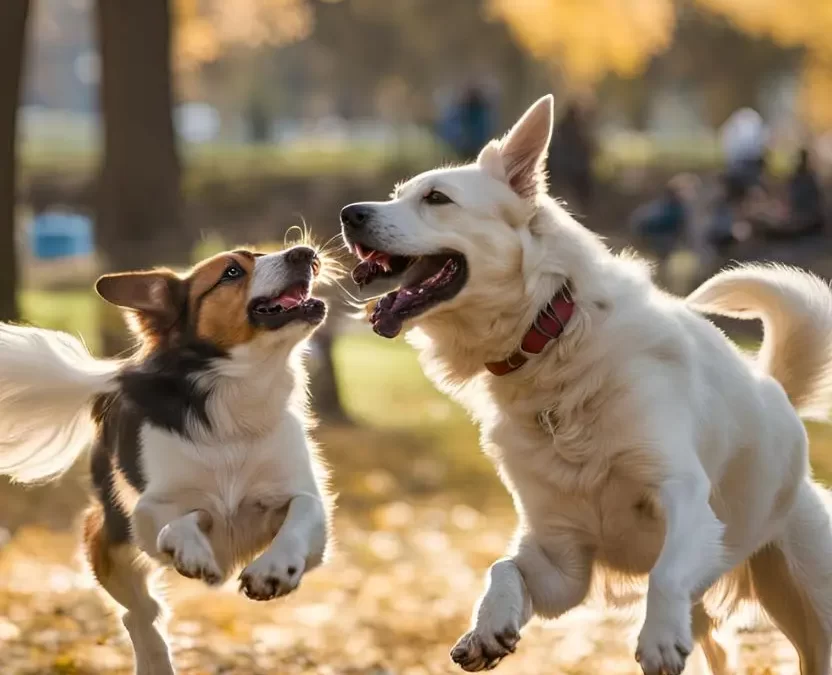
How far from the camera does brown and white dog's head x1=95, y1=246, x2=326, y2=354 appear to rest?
6074 mm

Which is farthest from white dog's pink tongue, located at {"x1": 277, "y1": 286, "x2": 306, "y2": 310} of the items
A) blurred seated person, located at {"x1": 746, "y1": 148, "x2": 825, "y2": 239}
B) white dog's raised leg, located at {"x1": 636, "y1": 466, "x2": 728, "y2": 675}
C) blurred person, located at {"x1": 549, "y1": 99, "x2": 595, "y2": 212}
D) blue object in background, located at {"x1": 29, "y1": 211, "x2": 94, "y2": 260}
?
blue object in background, located at {"x1": 29, "y1": 211, "x2": 94, "y2": 260}

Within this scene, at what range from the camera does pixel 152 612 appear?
650cm

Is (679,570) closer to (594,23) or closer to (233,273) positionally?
(233,273)

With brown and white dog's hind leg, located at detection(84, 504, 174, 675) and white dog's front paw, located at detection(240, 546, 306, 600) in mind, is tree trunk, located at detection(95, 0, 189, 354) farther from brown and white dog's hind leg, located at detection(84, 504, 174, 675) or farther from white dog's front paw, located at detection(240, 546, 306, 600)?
white dog's front paw, located at detection(240, 546, 306, 600)

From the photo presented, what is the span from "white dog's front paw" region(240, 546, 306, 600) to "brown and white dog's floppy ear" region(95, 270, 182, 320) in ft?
4.44

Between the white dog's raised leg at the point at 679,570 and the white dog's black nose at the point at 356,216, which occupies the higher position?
the white dog's black nose at the point at 356,216

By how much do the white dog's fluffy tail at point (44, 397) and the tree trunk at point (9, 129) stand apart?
8.00m

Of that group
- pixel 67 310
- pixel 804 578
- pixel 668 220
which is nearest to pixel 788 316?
pixel 804 578

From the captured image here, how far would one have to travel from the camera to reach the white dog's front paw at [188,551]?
211 inches

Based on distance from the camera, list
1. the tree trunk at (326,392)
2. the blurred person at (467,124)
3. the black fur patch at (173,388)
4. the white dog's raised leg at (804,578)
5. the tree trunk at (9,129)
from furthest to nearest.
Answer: the blurred person at (467,124) < the tree trunk at (326,392) < the tree trunk at (9,129) < the white dog's raised leg at (804,578) < the black fur patch at (173,388)

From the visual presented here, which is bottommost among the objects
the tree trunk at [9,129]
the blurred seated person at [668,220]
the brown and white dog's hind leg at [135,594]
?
the blurred seated person at [668,220]

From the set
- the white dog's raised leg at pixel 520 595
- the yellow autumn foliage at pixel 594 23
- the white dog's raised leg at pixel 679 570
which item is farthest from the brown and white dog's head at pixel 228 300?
the yellow autumn foliage at pixel 594 23

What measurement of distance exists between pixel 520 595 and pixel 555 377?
2.75ft

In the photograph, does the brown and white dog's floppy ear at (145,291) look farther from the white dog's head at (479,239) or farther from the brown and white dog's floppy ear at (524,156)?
the brown and white dog's floppy ear at (524,156)
